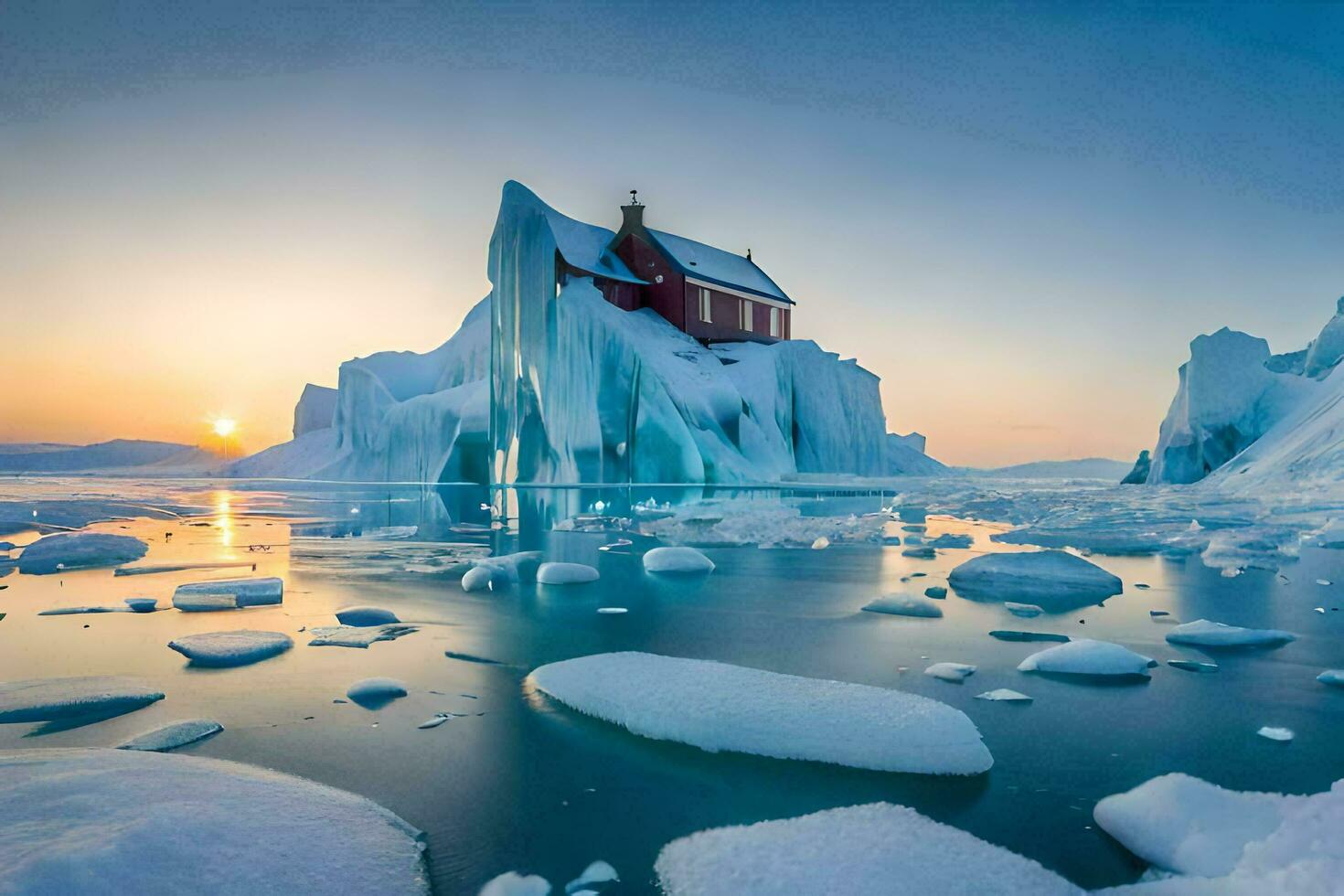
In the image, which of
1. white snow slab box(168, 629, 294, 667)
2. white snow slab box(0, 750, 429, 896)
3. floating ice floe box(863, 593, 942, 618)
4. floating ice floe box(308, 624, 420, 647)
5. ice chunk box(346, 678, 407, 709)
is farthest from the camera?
floating ice floe box(863, 593, 942, 618)

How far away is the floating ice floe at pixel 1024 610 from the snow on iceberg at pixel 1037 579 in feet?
1.44

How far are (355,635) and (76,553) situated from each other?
597cm

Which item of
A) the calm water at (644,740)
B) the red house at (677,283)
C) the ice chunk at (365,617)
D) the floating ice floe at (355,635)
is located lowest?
the calm water at (644,740)

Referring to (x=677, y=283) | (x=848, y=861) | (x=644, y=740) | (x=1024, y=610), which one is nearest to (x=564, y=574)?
(x=1024, y=610)

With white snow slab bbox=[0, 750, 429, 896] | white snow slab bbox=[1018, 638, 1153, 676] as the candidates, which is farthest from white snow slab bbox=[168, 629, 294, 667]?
white snow slab bbox=[1018, 638, 1153, 676]

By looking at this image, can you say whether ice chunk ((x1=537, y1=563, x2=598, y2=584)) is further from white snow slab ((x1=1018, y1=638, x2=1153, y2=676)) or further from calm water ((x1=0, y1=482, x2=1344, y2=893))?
white snow slab ((x1=1018, y1=638, x2=1153, y2=676))

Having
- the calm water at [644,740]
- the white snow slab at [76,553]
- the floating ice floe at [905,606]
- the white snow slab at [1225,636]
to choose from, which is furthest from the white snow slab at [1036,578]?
the white snow slab at [76,553]

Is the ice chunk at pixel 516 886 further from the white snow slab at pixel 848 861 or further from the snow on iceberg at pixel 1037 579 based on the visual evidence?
the snow on iceberg at pixel 1037 579

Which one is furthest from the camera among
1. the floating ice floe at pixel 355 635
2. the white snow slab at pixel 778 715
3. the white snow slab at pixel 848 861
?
the floating ice floe at pixel 355 635

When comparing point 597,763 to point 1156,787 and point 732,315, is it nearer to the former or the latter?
point 1156,787

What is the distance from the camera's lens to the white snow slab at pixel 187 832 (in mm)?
1933

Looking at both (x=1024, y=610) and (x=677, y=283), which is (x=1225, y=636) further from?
(x=677, y=283)

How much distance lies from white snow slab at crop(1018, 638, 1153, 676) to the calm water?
0.13m

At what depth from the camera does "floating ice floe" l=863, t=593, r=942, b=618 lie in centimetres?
596
